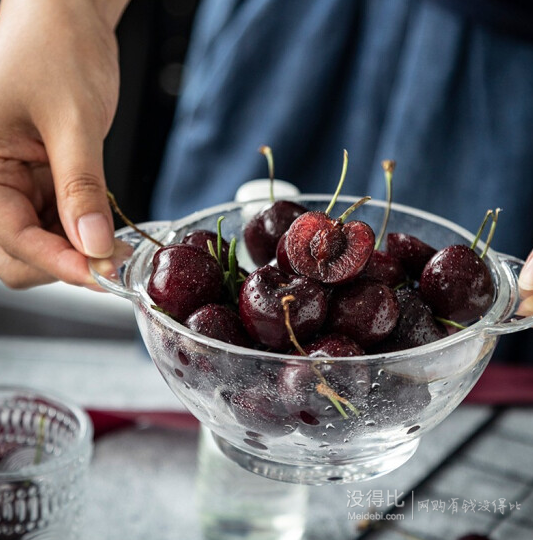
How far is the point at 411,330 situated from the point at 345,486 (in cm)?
34

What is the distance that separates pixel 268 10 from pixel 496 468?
2.15 ft

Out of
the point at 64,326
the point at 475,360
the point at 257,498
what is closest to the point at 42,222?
the point at 257,498

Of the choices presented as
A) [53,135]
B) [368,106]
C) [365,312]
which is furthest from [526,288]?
[368,106]

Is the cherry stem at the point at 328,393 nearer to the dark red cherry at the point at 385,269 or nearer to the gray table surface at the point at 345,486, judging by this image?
the dark red cherry at the point at 385,269

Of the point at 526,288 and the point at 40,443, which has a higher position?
the point at 526,288

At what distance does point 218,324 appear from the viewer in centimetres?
50

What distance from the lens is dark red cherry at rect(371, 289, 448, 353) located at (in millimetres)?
513

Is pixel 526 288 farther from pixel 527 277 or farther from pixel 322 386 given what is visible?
pixel 322 386

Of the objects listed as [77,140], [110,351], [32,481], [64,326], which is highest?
[77,140]

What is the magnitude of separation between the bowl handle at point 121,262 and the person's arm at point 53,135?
0.01m

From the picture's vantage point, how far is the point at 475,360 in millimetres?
517

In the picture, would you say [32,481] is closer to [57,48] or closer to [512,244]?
[57,48]

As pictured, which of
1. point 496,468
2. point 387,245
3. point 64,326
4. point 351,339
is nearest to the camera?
point 351,339

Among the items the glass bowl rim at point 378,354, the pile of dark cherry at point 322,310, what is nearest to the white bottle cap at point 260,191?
the glass bowl rim at point 378,354
